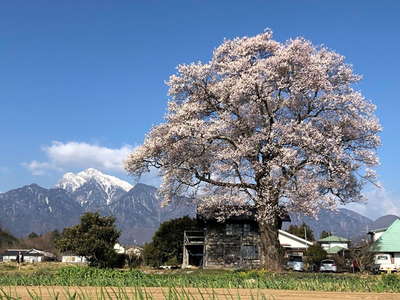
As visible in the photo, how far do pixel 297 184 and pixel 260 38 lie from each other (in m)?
11.5

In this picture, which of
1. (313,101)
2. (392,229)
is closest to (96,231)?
(313,101)

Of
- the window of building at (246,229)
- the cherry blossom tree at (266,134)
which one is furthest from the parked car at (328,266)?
the cherry blossom tree at (266,134)

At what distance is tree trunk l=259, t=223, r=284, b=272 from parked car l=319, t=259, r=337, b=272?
18399mm

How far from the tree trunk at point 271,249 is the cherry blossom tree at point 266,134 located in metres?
0.07

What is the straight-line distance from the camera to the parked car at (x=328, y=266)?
50919 millimetres

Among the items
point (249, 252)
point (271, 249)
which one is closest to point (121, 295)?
point (271, 249)

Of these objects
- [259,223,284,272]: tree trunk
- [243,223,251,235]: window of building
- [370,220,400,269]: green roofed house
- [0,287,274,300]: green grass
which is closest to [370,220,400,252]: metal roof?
[370,220,400,269]: green roofed house

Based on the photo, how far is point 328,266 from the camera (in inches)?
2101

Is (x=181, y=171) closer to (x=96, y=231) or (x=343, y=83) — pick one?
(x=96, y=231)

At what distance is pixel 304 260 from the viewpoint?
58.1 meters

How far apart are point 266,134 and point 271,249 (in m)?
7.91

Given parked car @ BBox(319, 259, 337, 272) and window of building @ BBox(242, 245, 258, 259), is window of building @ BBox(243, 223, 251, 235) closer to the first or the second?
window of building @ BBox(242, 245, 258, 259)

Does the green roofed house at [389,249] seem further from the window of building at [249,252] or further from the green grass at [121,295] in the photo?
the green grass at [121,295]

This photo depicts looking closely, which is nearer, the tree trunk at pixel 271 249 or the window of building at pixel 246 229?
the tree trunk at pixel 271 249
